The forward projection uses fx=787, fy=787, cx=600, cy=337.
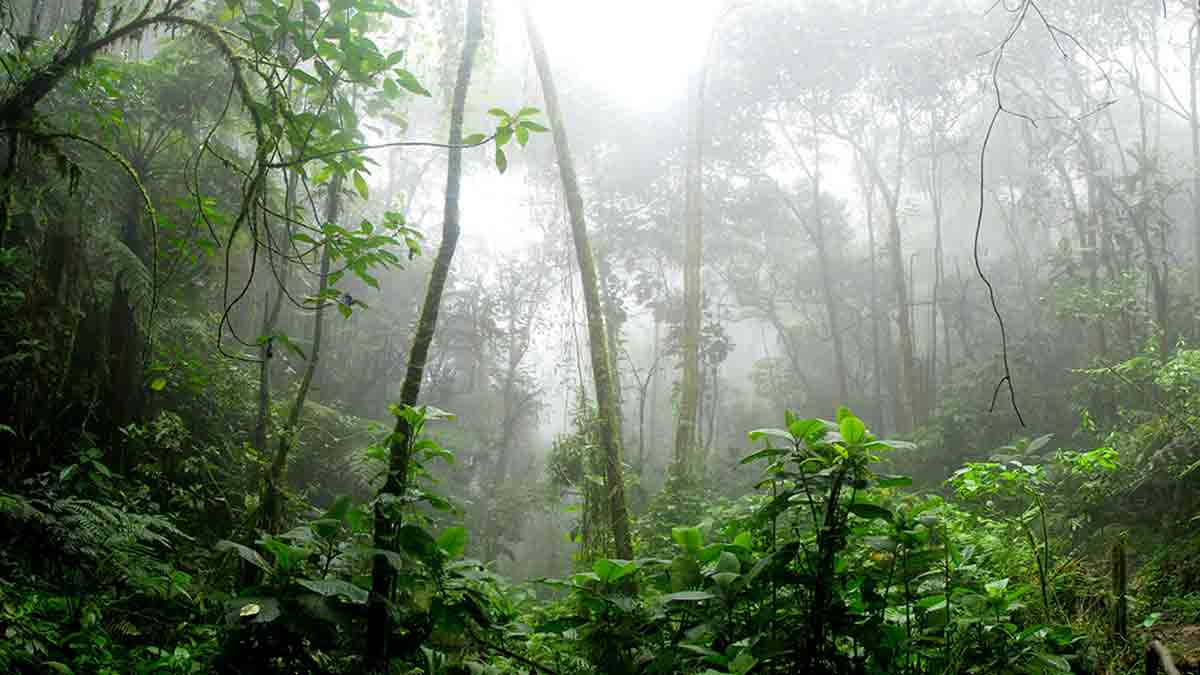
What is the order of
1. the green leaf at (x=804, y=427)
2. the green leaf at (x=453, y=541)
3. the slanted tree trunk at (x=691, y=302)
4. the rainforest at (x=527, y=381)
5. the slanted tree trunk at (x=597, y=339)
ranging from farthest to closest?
the slanted tree trunk at (x=691, y=302) < the slanted tree trunk at (x=597, y=339) < the green leaf at (x=453, y=541) < the rainforest at (x=527, y=381) < the green leaf at (x=804, y=427)

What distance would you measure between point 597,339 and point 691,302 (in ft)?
17.4

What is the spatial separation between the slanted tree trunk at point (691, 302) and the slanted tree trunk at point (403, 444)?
17.7ft

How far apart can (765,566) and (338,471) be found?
301 inches

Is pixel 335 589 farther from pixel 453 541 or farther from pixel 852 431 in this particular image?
pixel 852 431

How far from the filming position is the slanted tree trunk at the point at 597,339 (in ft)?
17.1

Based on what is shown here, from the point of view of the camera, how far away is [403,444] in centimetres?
300

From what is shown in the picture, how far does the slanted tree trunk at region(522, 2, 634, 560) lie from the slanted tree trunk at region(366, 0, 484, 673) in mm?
1629

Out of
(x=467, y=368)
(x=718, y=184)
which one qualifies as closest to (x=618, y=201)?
(x=718, y=184)

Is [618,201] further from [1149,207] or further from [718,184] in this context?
[1149,207]

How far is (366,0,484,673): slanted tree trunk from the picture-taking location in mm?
2650

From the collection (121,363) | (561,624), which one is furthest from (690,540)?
(121,363)

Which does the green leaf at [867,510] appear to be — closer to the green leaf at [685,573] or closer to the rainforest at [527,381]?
the rainforest at [527,381]

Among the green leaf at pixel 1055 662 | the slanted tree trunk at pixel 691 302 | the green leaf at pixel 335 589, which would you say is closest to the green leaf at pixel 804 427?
the green leaf at pixel 1055 662

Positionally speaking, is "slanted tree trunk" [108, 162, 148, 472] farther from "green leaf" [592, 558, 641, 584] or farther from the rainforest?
"green leaf" [592, 558, 641, 584]
